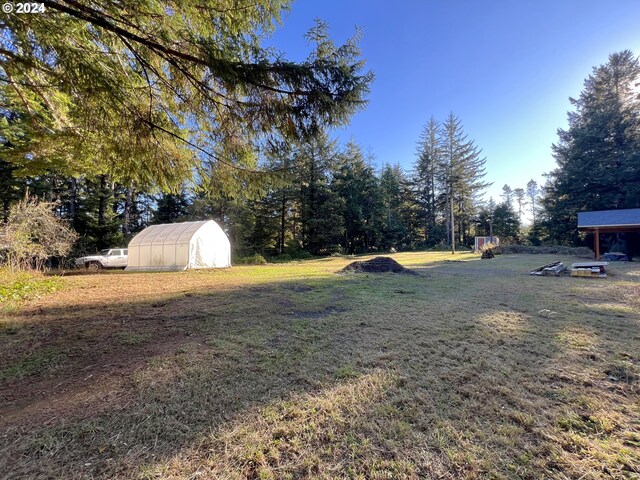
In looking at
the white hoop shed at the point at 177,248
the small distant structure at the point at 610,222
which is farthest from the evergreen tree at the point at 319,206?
the small distant structure at the point at 610,222

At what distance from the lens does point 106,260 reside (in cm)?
1614

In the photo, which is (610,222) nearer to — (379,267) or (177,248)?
(379,267)

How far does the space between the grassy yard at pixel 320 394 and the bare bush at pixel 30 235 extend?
532 centimetres

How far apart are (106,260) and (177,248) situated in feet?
19.8

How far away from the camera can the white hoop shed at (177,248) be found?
13.8m

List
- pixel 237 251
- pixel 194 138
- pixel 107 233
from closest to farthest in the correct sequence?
pixel 194 138 → pixel 107 233 → pixel 237 251

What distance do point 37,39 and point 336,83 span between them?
3489 millimetres

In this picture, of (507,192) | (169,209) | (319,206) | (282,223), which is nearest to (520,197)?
(507,192)

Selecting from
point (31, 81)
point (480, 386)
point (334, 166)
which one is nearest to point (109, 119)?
point (31, 81)

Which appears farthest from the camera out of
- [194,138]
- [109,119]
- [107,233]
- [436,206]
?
[436,206]

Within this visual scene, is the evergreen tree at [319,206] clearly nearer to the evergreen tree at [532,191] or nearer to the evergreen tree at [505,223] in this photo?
the evergreen tree at [505,223]

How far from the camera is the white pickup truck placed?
51.5ft

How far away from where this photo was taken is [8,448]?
67.1 inches

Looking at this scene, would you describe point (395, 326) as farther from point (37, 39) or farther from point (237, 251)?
point (237, 251)
